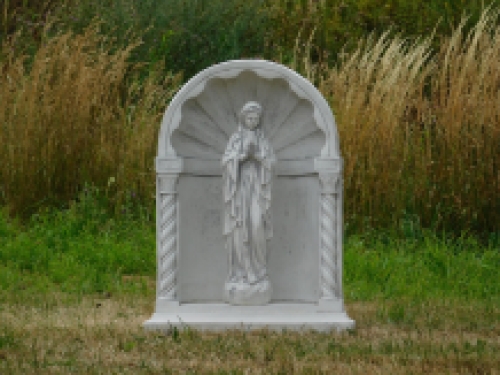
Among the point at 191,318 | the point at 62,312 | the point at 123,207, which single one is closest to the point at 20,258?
the point at 123,207

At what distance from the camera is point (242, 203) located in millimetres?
5625

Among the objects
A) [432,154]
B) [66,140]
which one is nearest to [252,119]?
[432,154]

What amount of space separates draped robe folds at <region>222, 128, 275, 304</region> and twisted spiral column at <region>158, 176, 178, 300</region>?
1.10 feet

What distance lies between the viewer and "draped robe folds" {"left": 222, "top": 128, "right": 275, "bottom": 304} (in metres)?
5.61

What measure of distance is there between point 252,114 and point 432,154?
117 inches

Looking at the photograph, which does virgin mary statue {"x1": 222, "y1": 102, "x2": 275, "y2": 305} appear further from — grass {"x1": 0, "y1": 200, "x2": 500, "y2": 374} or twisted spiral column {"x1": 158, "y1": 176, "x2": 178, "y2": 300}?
grass {"x1": 0, "y1": 200, "x2": 500, "y2": 374}

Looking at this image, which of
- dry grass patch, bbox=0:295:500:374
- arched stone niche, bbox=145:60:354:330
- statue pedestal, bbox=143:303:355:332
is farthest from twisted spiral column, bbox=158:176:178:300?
dry grass patch, bbox=0:295:500:374

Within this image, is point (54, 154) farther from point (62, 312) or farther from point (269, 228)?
point (269, 228)

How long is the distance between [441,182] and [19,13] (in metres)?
6.53

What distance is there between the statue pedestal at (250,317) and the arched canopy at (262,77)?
917 mm

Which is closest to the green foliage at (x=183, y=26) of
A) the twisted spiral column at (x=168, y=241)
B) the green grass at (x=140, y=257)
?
the green grass at (x=140, y=257)

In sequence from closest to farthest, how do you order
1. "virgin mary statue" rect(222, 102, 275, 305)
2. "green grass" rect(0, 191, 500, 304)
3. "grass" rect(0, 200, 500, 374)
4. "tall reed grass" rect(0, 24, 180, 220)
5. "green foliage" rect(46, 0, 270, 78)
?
"grass" rect(0, 200, 500, 374) < "virgin mary statue" rect(222, 102, 275, 305) < "green grass" rect(0, 191, 500, 304) < "tall reed grass" rect(0, 24, 180, 220) < "green foliage" rect(46, 0, 270, 78)

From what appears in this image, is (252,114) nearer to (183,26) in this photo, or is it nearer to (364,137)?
(364,137)

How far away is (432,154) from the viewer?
26.8ft
